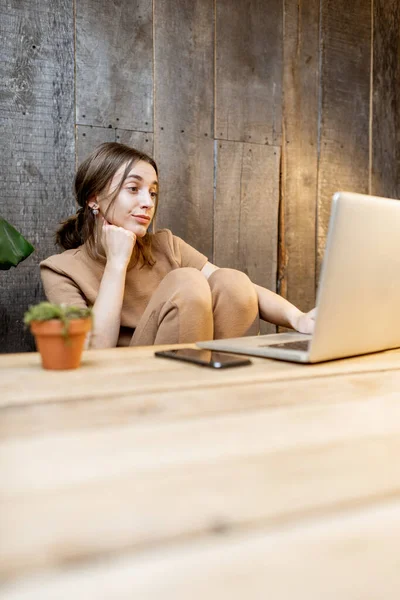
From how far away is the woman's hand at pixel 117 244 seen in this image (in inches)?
67.0

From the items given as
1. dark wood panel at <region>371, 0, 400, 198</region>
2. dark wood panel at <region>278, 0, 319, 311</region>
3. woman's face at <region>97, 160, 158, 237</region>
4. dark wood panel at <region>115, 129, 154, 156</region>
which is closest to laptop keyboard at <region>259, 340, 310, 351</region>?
woman's face at <region>97, 160, 158, 237</region>

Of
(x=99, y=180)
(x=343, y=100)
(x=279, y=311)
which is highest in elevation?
(x=343, y=100)

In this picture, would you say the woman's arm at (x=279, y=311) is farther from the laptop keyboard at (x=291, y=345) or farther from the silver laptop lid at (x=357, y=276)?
the silver laptop lid at (x=357, y=276)

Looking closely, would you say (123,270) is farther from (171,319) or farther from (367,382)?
(367,382)

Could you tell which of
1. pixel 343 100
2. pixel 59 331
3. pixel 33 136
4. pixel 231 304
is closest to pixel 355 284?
pixel 59 331

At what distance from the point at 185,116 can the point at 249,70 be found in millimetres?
382

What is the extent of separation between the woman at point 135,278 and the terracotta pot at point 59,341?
1.48 feet

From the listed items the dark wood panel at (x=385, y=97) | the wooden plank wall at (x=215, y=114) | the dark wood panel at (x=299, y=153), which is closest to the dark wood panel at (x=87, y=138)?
the wooden plank wall at (x=215, y=114)

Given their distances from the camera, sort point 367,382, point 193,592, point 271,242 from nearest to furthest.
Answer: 1. point 193,592
2. point 367,382
3. point 271,242

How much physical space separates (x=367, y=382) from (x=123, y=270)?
3.29ft

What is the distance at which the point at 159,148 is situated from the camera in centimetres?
238

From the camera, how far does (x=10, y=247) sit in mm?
1754

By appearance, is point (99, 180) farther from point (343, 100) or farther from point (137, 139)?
point (343, 100)

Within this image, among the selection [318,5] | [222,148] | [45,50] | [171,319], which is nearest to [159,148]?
[222,148]
